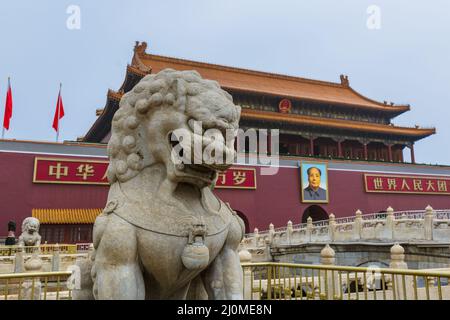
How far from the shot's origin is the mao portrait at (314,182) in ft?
58.8

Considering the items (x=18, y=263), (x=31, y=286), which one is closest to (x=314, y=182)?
(x=18, y=263)

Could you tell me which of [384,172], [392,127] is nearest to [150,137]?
[384,172]

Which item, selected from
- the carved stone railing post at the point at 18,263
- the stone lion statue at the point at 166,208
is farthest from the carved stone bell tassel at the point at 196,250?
the carved stone railing post at the point at 18,263

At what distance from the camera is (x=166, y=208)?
2.14 metres

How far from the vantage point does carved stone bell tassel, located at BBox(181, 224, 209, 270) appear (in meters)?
2.04

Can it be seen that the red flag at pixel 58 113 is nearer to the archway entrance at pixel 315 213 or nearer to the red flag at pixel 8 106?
the red flag at pixel 8 106

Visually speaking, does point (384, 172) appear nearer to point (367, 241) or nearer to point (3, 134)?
point (367, 241)

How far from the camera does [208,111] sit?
218 centimetres

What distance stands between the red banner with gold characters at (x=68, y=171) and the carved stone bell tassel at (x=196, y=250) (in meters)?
12.7

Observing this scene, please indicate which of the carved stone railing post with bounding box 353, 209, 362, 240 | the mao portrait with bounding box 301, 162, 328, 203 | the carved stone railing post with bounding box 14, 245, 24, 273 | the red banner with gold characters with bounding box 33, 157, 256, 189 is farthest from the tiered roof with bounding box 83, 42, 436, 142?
the carved stone railing post with bounding box 14, 245, 24, 273

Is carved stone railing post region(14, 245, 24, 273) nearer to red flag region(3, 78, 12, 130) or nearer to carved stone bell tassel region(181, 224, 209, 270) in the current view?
carved stone bell tassel region(181, 224, 209, 270)

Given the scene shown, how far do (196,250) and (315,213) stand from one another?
18.1 m
